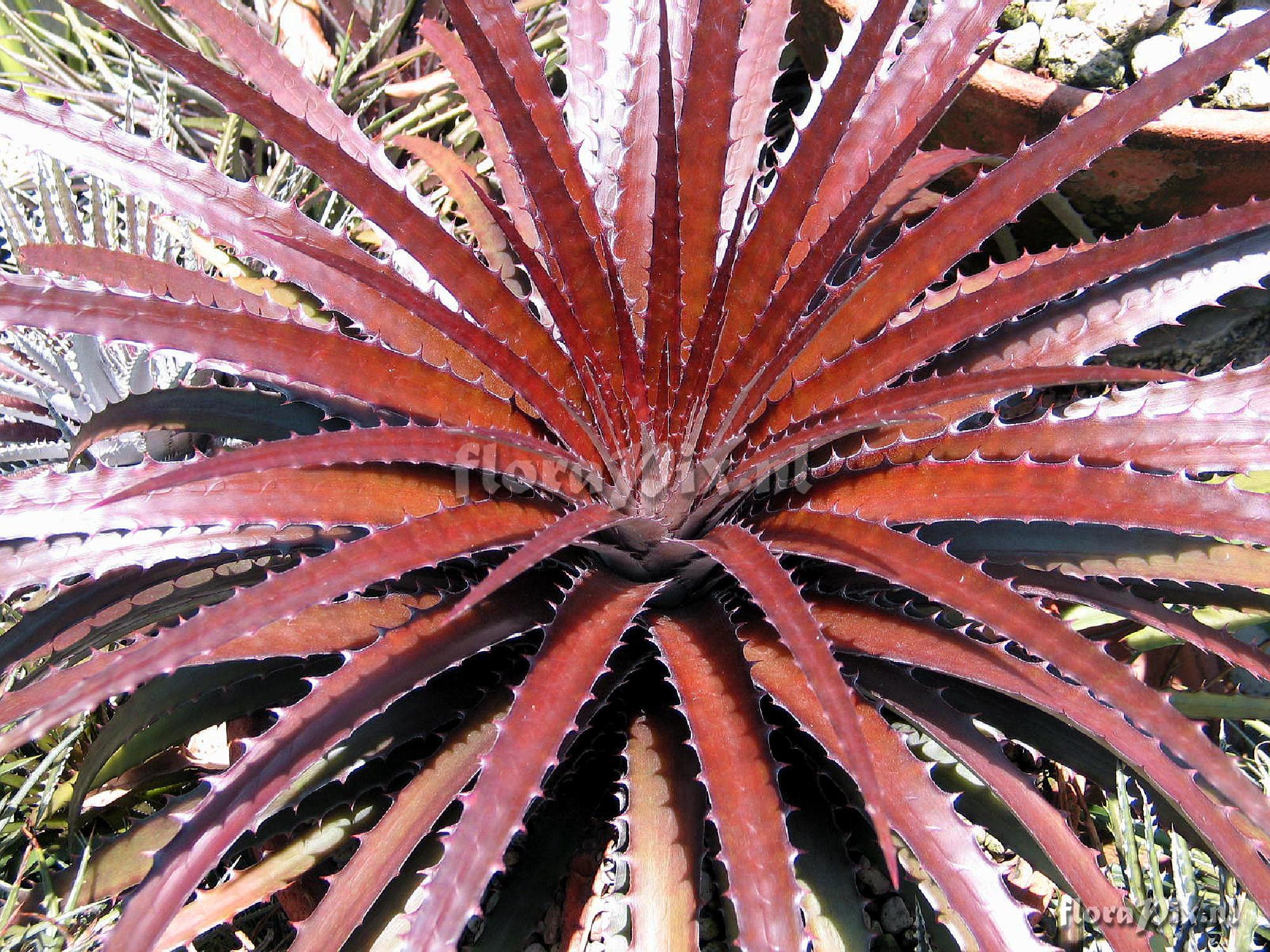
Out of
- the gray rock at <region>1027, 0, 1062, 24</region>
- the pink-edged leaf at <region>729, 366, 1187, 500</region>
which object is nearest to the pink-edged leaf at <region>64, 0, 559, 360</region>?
the pink-edged leaf at <region>729, 366, 1187, 500</region>

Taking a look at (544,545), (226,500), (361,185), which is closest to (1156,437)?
(544,545)

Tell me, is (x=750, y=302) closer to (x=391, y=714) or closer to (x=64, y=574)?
(x=391, y=714)

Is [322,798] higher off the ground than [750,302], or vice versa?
[750,302]

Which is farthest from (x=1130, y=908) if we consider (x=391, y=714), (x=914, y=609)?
(x=391, y=714)

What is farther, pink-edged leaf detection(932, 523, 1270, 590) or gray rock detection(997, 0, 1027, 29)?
gray rock detection(997, 0, 1027, 29)

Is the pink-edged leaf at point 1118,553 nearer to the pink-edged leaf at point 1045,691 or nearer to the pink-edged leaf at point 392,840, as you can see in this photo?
the pink-edged leaf at point 1045,691

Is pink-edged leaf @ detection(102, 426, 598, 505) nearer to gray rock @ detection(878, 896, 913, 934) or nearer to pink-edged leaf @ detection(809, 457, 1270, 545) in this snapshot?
pink-edged leaf @ detection(809, 457, 1270, 545)

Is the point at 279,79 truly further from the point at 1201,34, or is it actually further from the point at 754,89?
the point at 1201,34
